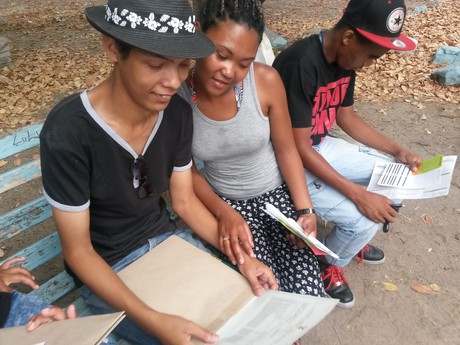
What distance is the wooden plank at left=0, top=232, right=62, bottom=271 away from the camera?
2104 mm

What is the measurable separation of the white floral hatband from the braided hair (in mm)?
414

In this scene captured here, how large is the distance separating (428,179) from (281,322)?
1.41 m

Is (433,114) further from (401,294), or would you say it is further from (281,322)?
(281,322)

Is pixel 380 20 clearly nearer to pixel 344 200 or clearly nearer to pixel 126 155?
pixel 344 200

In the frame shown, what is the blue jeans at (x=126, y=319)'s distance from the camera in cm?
179

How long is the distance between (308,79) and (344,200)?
736 mm

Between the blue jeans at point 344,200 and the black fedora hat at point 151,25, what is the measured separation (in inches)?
54.5

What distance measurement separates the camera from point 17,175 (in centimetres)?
220

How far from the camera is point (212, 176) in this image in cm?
246

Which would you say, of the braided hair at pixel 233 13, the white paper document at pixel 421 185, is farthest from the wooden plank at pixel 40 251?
the white paper document at pixel 421 185

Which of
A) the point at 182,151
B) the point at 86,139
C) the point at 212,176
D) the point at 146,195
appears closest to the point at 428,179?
the point at 212,176

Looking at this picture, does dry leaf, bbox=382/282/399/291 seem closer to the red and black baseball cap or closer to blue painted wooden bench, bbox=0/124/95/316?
the red and black baseball cap

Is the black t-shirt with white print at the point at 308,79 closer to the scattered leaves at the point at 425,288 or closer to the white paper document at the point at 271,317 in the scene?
the white paper document at the point at 271,317

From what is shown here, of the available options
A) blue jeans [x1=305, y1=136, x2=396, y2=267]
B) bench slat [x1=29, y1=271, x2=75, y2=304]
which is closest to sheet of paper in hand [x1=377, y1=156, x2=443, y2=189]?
blue jeans [x1=305, y1=136, x2=396, y2=267]
